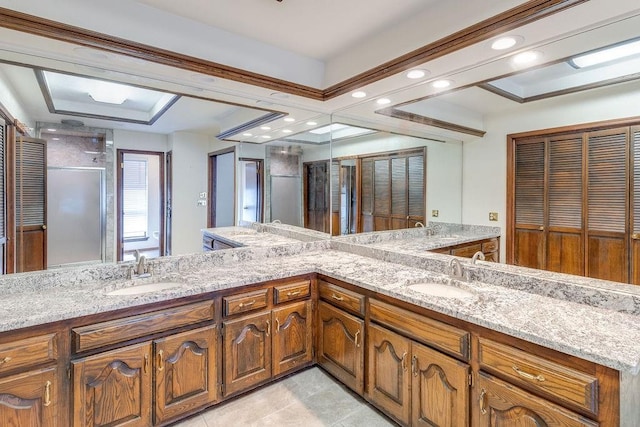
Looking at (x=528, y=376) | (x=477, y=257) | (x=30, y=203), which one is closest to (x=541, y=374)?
(x=528, y=376)

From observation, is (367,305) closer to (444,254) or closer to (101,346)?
(444,254)

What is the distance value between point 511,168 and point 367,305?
141cm

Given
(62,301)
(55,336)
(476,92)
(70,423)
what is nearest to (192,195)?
(62,301)

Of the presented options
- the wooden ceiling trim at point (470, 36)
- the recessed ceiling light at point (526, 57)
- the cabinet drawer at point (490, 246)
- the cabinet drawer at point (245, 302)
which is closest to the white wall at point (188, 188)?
the cabinet drawer at point (245, 302)

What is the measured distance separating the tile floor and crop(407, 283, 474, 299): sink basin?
32.4 inches

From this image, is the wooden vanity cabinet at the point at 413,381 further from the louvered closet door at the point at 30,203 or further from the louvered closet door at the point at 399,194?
the louvered closet door at the point at 30,203

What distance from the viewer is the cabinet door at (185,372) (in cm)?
178

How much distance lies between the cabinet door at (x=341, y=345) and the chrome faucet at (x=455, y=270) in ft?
2.24

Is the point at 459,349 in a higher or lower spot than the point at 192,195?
lower

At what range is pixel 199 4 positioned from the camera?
5.95 ft

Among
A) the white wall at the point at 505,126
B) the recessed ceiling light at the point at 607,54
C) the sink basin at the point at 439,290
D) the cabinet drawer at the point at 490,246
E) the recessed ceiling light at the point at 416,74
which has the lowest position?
the sink basin at the point at 439,290

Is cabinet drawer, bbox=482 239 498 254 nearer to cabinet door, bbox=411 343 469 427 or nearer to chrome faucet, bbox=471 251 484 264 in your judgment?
chrome faucet, bbox=471 251 484 264

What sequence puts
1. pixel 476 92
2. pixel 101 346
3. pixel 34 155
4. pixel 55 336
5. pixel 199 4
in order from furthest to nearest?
pixel 476 92
pixel 34 155
pixel 199 4
pixel 101 346
pixel 55 336

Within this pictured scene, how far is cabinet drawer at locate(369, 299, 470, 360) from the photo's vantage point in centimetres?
153
